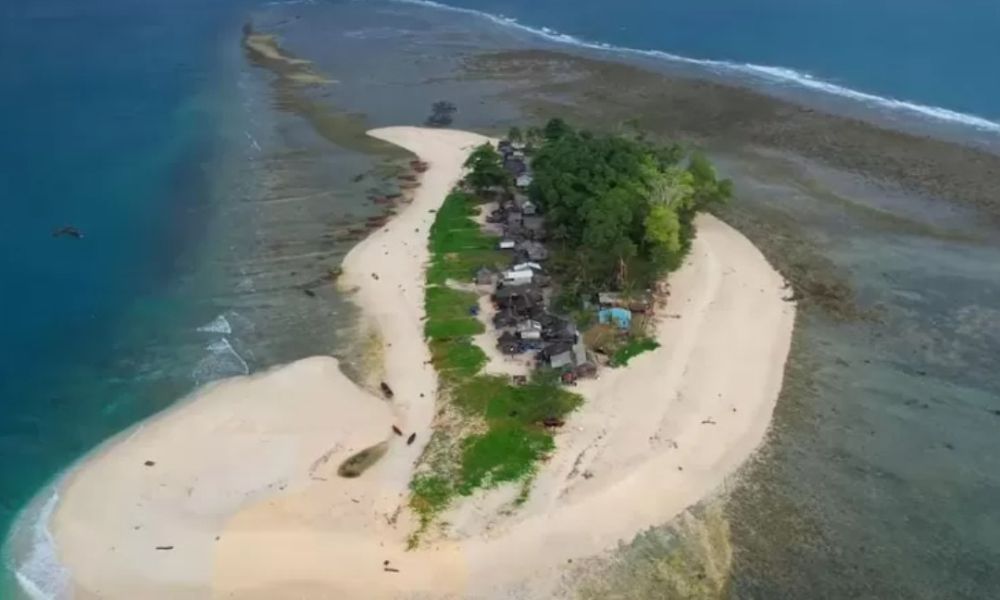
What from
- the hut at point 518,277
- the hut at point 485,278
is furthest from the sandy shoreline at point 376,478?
the hut at point 518,277

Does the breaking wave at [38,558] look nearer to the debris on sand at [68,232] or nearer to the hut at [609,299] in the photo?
the hut at [609,299]

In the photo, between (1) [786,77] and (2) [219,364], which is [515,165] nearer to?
(2) [219,364]

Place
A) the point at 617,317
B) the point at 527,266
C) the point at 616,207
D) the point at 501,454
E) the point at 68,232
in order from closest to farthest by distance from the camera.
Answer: the point at 501,454, the point at 617,317, the point at 616,207, the point at 527,266, the point at 68,232

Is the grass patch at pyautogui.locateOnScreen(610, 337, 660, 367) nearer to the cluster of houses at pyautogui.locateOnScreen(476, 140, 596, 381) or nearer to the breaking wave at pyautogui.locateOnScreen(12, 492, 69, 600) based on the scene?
the cluster of houses at pyautogui.locateOnScreen(476, 140, 596, 381)

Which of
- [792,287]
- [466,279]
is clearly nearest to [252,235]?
[466,279]

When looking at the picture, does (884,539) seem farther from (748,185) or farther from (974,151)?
(974,151)

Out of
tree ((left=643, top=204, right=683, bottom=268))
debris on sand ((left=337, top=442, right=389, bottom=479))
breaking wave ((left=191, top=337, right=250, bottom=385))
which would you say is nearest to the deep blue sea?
breaking wave ((left=191, top=337, right=250, bottom=385))

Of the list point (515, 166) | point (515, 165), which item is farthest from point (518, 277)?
point (515, 165)
